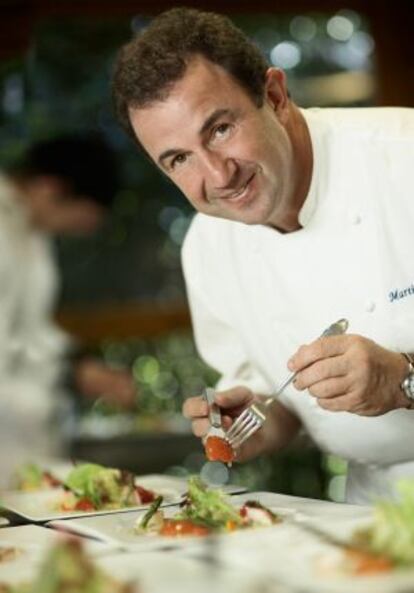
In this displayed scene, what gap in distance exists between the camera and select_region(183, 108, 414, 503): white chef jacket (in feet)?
7.70

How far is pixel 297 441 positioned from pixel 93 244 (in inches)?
114

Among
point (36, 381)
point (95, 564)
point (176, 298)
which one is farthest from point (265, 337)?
point (176, 298)

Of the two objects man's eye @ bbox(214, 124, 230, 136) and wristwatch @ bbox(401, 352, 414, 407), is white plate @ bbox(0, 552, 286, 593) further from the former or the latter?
man's eye @ bbox(214, 124, 230, 136)

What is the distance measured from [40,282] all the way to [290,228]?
8.00 feet

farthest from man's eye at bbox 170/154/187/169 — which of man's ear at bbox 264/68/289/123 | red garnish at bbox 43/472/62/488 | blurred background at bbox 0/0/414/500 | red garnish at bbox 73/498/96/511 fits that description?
blurred background at bbox 0/0/414/500

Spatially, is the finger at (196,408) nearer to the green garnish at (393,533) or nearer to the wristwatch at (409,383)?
the wristwatch at (409,383)

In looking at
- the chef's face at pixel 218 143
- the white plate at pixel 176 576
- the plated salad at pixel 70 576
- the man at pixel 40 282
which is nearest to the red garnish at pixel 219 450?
the chef's face at pixel 218 143

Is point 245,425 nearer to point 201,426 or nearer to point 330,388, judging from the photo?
point 201,426

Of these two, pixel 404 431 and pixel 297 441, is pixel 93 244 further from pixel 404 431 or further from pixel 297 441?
pixel 404 431

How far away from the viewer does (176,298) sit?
5.50m

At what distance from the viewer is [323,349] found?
6.30 ft

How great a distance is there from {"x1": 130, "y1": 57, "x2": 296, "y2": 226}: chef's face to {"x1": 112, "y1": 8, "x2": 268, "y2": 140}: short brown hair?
20mm

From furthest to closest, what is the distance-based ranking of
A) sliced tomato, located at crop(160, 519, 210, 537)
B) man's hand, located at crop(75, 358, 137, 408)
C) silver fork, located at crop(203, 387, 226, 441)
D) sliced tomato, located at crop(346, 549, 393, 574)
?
man's hand, located at crop(75, 358, 137, 408) < silver fork, located at crop(203, 387, 226, 441) < sliced tomato, located at crop(160, 519, 210, 537) < sliced tomato, located at crop(346, 549, 393, 574)

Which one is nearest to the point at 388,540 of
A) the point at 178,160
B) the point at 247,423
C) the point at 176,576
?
the point at 176,576
